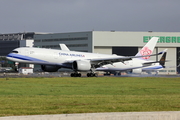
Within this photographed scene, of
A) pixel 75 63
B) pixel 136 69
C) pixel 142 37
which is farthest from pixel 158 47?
pixel 75 63

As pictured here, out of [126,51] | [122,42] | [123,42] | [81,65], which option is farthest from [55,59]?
[126,51]

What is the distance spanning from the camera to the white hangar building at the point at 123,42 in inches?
4865

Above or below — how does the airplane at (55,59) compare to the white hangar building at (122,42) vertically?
below

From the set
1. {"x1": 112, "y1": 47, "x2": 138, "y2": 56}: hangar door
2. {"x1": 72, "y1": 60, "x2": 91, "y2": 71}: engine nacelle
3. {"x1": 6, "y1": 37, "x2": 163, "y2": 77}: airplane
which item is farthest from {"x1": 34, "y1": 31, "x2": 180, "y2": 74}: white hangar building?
{"x1": 72, "y1": 60, "x2": 91, "y2": 71}: engine nacelle

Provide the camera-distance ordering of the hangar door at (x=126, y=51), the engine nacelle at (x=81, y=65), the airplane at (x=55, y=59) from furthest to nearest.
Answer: the hangar door at (x=126, y=51) < the engine nacelle at (x=81, y=65) < the airplane at (x=55, y=59)

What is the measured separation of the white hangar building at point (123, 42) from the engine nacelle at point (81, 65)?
69.4 meters

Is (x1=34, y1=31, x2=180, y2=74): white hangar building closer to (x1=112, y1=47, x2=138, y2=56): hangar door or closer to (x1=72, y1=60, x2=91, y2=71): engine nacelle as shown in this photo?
(x1=112, y1=47, x2=138, y2=56): hangar door

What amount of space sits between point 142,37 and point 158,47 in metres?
6.87

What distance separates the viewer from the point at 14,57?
51.3m

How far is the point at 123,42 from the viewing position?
124m

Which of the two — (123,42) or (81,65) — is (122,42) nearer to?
(123,42)

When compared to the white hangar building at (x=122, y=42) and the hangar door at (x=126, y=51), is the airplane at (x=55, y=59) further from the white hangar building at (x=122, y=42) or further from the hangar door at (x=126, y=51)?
the hangar door at (x=126, y=51)

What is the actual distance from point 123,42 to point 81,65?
72222mm

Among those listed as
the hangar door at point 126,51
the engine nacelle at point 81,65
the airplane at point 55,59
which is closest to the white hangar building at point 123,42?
the hangar door at point 126,51
